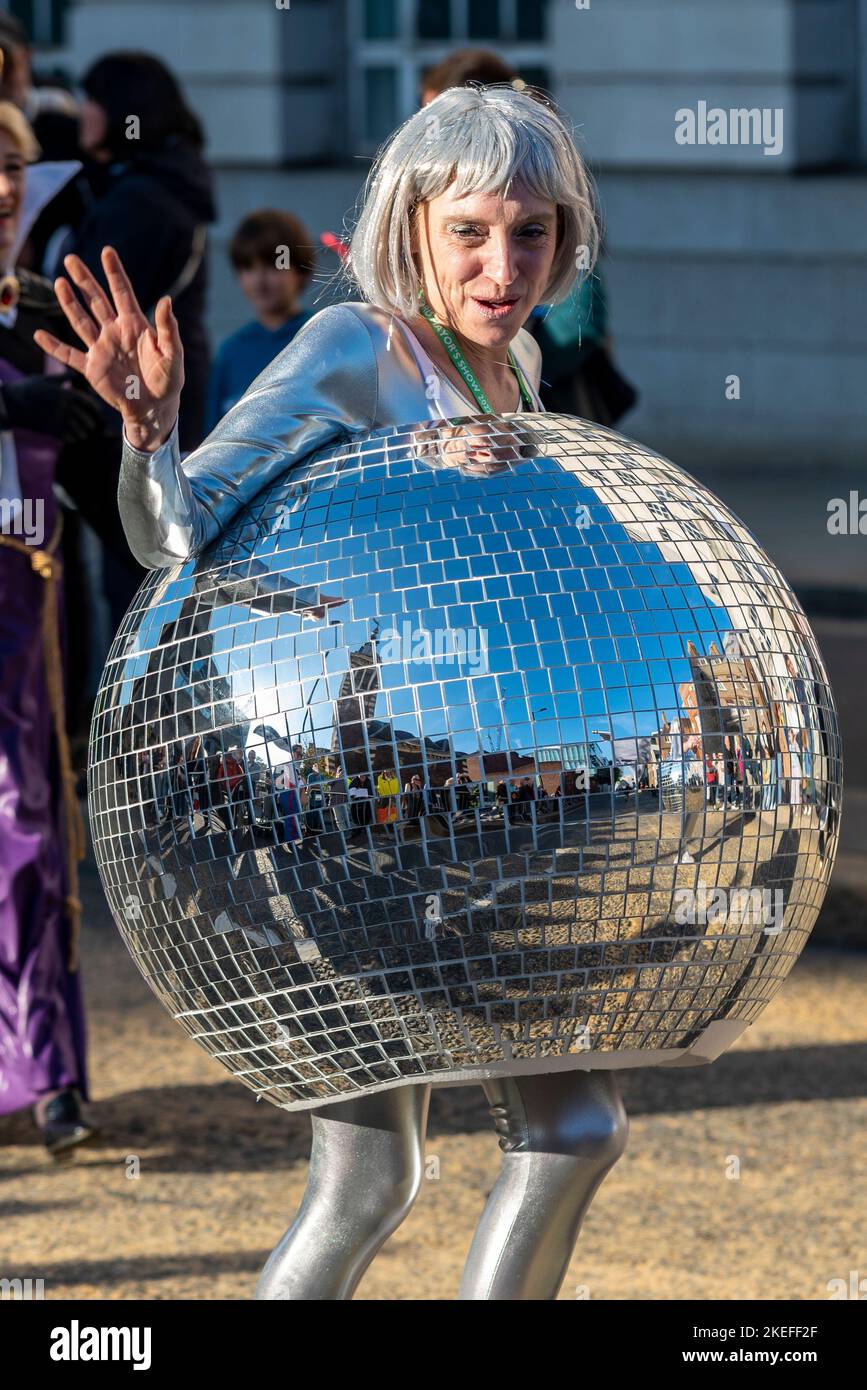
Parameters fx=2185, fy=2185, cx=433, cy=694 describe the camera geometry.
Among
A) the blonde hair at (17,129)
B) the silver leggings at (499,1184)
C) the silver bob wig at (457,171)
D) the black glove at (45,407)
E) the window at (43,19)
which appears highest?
the window at (43,19)

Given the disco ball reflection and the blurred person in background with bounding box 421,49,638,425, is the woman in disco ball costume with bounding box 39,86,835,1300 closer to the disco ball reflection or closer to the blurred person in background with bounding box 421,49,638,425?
the disco ball reflection

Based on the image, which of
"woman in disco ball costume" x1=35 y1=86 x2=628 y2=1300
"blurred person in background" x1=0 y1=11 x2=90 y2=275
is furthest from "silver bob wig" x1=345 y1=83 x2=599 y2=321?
"blurred person in background" x1=0 y1=11 x2=90 y2=275

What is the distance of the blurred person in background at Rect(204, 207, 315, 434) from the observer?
21.9 feet

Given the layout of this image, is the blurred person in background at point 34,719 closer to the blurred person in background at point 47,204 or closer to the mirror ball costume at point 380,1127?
the blurred person in background at point 47,204

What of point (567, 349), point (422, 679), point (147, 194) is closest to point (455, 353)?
point (422, 679)

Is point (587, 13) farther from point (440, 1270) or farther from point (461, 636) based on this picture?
point (461, 636)

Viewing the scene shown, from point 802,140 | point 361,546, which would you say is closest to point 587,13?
point 802,140

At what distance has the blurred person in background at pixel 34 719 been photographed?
455 cm

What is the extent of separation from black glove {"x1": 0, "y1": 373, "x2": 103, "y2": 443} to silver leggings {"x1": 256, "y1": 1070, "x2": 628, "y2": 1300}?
209 centimetres

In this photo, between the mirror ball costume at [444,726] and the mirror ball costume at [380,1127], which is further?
the mirror ball costume at [380,1127]

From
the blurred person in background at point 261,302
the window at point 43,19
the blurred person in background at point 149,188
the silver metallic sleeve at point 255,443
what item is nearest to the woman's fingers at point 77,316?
the silver metallic sleeve at point 255,443

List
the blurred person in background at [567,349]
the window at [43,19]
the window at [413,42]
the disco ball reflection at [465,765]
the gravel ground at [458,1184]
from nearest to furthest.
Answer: the disco ball reflection at [465,765], the gravel ground at [458,1184], the blurred person in background at [567,349], the window at [413,42], the window at [43,19]

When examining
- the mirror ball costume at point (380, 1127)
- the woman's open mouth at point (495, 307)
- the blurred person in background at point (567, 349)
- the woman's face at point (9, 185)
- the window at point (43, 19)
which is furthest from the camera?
the window at point (43, 19)

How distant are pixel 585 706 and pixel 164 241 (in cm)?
408
